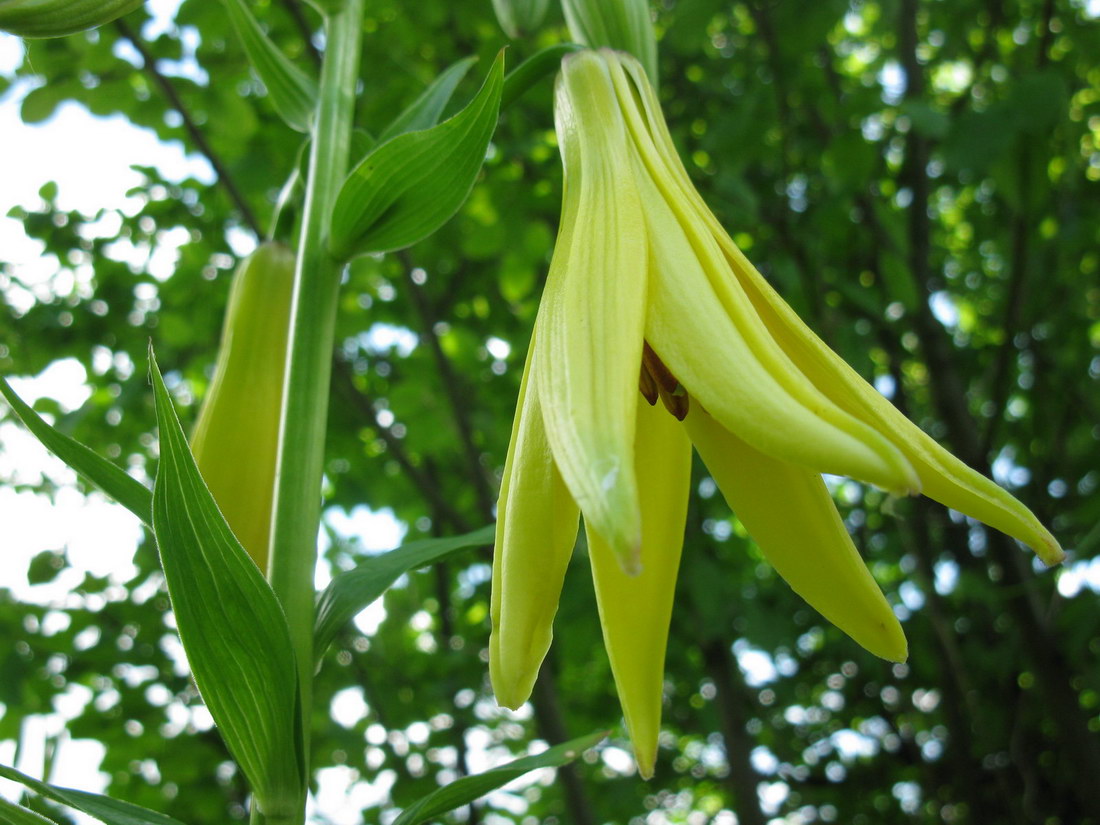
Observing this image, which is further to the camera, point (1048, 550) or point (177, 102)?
point (177, 102)

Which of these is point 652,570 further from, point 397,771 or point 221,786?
point 221,786

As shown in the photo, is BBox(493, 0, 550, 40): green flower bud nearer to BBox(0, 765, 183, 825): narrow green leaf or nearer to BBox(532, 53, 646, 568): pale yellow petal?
BBox(532, 53, 646, 568): pale yellow petal

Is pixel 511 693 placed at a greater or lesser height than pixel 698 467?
lesser

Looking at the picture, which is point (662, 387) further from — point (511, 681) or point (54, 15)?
point (54, 15)

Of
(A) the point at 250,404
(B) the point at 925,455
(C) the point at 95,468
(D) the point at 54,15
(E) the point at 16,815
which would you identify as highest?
(D) the point at 54,15

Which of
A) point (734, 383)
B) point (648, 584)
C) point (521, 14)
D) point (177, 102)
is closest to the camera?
point (734, 383)

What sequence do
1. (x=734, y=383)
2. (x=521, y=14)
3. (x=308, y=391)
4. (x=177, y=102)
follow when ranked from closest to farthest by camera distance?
1. (x=734, y=383)
2. (x=308, y=391)
3. (x=521, y=14)
4. (x=177, y=102)

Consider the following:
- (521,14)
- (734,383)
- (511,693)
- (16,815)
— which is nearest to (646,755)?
(511,693)
